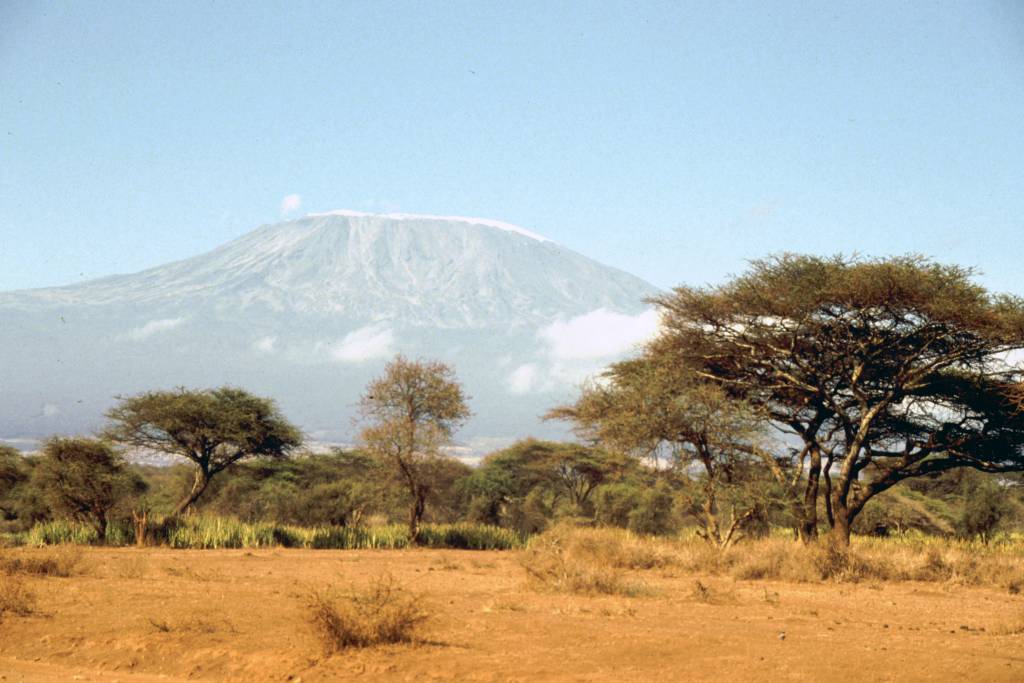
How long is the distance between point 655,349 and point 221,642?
1834 centimetres

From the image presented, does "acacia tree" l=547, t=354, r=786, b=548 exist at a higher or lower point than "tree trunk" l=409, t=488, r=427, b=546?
higher

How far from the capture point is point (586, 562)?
18.1 m

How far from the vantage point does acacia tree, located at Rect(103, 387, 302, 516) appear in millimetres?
32906

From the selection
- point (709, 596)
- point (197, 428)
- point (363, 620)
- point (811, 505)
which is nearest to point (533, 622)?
point (363, 620)

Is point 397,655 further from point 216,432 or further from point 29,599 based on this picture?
point 216,432

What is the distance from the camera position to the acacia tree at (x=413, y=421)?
3044cm

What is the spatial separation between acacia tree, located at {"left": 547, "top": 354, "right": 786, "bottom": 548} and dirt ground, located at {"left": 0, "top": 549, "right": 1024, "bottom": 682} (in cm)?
673

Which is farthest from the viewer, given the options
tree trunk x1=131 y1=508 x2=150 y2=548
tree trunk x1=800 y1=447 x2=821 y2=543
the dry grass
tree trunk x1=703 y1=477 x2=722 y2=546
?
tree trunk x1=131 y1=508 x2=150 y2=548

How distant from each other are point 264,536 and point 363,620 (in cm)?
1849

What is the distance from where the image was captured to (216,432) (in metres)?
32.9

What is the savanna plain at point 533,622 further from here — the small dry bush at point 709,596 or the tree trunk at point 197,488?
the tree trunk at point 197,488

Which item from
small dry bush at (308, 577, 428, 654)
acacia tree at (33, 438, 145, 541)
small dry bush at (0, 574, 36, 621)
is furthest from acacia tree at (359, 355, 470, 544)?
small dry bush at (308, 577, 428, 654)

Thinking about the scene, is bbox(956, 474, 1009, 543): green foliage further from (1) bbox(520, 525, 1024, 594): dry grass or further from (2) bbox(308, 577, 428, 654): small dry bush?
(2) bbox(308, 577, 428, 654): small dry bush

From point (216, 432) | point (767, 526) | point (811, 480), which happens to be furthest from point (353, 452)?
point (811, 480)
